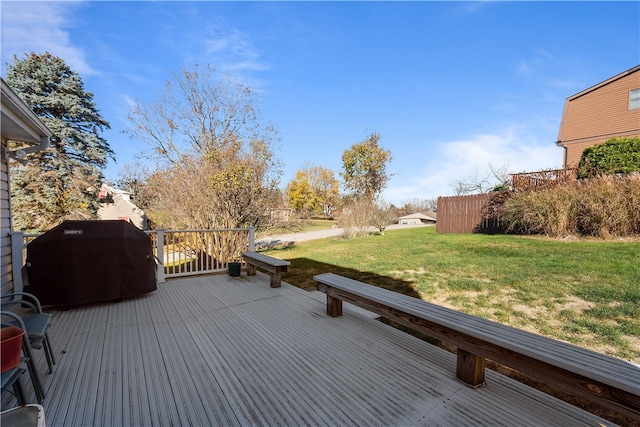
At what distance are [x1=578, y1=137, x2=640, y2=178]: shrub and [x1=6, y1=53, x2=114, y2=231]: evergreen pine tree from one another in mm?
19784

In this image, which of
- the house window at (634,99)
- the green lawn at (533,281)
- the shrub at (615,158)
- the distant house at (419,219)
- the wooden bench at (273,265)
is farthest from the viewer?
the distant house at (419,219)

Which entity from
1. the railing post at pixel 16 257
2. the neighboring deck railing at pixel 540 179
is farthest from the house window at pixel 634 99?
the railing post at pixel 16 257

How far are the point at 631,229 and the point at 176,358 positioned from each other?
30.6ft

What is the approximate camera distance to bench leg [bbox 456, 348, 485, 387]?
199 cm

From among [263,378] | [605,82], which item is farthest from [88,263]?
[605,82]

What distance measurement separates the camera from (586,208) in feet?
22.1

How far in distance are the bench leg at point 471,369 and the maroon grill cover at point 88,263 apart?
4163mm

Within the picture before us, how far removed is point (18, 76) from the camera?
1142cm

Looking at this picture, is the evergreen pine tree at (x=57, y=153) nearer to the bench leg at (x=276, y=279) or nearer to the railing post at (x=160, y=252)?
the railing post at (x=160, y=252)

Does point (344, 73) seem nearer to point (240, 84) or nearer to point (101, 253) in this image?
point (240, 84)

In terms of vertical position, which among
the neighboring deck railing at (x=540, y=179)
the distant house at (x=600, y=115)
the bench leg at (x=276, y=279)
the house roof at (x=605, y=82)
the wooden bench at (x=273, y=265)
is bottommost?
the bench leg at (x=276, y=279)

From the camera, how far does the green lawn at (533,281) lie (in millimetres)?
2801

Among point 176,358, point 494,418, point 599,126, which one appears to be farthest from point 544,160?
point 176,358

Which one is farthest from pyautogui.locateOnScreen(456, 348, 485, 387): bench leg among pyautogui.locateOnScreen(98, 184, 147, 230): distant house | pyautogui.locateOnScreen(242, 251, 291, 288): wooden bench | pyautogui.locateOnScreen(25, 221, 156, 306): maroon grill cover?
pyautogui.locateOnScreen(98, 184, 147, 230): distant house
